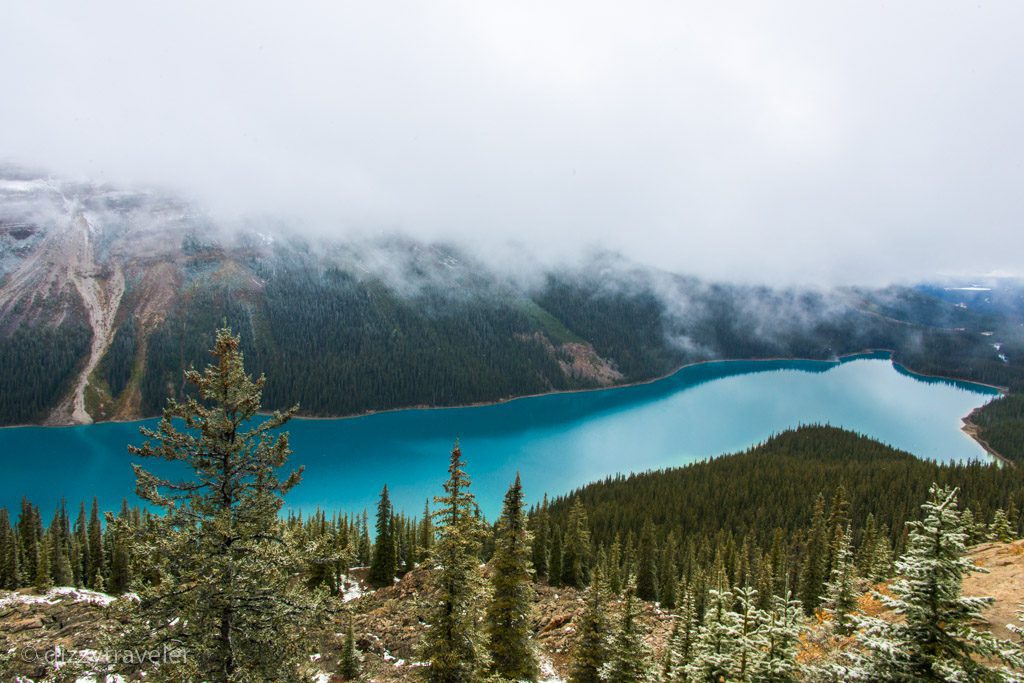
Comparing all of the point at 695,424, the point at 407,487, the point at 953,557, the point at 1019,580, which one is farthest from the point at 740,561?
the point at 695,424

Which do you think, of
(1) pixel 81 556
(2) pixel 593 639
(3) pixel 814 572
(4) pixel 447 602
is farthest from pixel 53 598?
(3) pixel 814 572

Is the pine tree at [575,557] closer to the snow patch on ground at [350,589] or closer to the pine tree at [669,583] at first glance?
the pine tree at [669,583]

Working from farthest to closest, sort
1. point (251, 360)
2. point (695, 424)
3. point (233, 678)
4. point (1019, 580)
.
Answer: point (251, 360)
point (695, 424)
point (1019, 580)
point (233, 678)

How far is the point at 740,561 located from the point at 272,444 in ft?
176

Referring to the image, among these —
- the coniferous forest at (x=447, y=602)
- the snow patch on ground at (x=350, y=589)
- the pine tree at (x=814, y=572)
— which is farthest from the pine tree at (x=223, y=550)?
the pine tree at (x=814, y=572)

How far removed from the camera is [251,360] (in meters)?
186

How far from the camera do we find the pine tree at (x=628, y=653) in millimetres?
19859

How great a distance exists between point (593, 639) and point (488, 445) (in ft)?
390

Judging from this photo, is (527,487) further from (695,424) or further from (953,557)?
(953,557)

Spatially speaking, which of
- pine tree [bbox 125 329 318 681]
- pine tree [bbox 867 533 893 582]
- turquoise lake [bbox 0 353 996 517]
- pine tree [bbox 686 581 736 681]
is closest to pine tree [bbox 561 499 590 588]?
pine tree [bbox 867 533 893 582]

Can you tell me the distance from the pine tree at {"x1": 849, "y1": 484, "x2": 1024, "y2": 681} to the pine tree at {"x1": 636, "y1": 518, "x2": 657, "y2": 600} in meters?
49.7

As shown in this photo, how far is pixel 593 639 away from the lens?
21.6 meters

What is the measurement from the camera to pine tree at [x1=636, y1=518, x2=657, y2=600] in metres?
55.8

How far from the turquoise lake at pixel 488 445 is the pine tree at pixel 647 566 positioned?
33.8m
